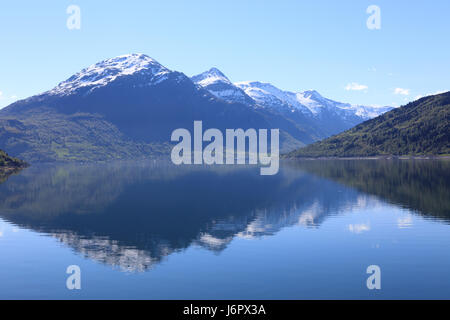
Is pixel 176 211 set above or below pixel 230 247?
above

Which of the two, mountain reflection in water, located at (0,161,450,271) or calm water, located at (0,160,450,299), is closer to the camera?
calm water, located at (0,160,450,299)

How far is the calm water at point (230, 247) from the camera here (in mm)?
46344

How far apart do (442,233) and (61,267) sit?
204ft

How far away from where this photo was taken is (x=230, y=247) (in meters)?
66.8

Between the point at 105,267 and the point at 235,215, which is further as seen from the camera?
the point at 235,215

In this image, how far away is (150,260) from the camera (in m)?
59.2

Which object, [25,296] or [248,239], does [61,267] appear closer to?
[25,296]

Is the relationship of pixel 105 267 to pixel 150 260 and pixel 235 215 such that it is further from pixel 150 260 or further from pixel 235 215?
pixel 235 215

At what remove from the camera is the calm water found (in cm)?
4634

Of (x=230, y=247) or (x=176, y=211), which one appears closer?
(x=230, y=247)

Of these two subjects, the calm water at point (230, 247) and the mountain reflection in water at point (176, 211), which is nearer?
the calm water at point (230, 247)
